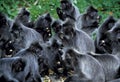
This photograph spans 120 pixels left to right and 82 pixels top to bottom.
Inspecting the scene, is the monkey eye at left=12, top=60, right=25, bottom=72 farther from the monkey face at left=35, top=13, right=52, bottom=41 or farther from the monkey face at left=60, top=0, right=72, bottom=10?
the monkey face at left=60, top=0, right=72, bottom=10

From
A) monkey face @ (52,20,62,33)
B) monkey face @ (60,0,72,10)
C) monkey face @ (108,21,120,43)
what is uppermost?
monkey face @ (60,0,72,10)

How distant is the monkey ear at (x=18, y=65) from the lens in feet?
26.1

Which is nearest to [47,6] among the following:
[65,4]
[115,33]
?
[65,4]

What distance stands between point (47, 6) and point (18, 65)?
5.23 metres

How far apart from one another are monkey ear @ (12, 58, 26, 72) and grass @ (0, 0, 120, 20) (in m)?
4.35

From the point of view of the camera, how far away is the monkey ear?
7.94 m

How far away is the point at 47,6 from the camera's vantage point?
42.7 feet

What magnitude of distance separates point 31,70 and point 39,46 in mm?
506

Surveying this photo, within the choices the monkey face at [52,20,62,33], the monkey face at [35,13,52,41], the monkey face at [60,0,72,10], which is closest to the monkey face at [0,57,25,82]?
the monkey face at [52,20,62,33]

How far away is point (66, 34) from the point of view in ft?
30.7

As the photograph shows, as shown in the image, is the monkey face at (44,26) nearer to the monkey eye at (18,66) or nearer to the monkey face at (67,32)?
the monkey face at (67,32)

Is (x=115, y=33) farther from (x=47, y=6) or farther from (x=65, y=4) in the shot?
(x=47, y=6)

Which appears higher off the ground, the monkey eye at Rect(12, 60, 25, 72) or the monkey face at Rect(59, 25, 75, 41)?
the monkey face at Rect(59, 25, 75, 41)

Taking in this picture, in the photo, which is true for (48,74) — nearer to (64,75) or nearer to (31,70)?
(64,75)
